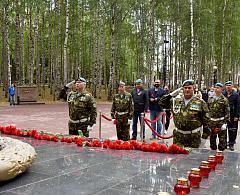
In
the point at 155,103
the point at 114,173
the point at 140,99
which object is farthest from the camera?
the point at 155,103

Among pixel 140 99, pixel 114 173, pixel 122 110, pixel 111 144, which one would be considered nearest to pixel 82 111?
pixel 111 144

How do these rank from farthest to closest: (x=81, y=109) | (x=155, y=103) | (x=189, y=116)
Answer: (x=155, y=103) < (x=81, y=109) < (x=189, y=116)

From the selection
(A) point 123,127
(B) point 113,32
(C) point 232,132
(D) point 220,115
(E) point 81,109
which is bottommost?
(C) point 232,132

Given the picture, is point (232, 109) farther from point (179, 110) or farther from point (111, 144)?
point (111, 144)

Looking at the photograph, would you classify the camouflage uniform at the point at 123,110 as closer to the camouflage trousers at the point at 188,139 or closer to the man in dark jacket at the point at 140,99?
the man in dark jacket at the point at 140,99

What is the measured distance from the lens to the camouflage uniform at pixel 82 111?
21.9 feet

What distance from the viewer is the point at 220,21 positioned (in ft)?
108

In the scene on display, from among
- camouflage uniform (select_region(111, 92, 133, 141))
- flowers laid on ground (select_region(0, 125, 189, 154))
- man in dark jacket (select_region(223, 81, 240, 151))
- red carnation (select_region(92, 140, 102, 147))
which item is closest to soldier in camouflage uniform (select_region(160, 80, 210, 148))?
flowers laid on ground (select_region(0, 125, 189, 154))

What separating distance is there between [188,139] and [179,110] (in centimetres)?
51

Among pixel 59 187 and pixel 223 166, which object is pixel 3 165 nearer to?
pixel 59 187

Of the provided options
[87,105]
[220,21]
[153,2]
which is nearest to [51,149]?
[87,105]

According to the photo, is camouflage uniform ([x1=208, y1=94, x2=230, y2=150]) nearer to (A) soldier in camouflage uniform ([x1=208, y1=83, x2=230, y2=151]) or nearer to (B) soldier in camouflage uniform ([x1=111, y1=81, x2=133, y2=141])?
(A) soldier in camouflage uniform ([x1=208, y1=83, x2=230, y2=151])

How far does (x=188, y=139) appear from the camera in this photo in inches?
219

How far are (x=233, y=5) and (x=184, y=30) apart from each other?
605 centimetres
